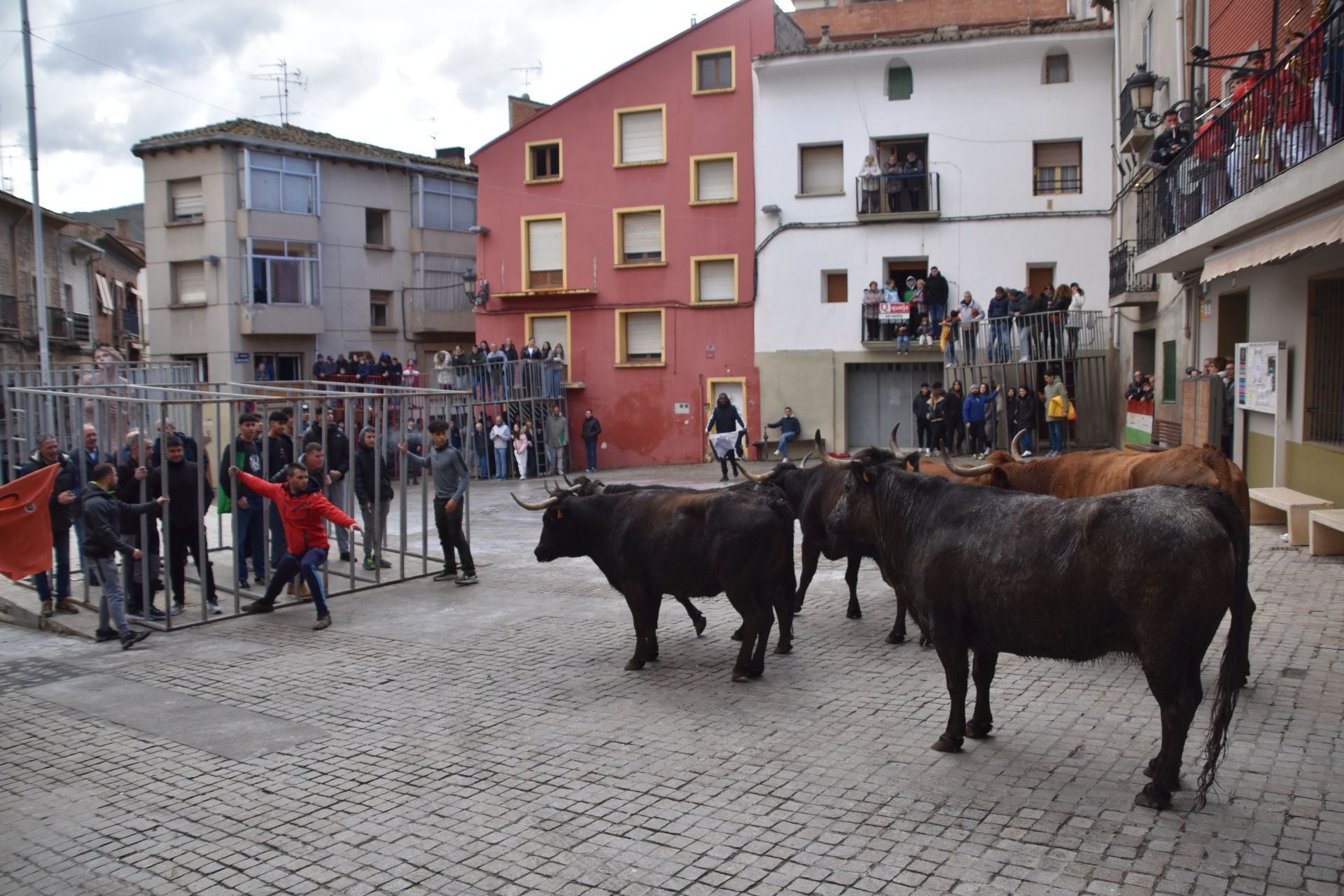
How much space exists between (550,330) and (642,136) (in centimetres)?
609

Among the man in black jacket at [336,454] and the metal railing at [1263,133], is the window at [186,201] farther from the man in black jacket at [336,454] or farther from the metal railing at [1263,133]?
the metal railing at [1263,133]

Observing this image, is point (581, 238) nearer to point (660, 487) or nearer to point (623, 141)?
point (623, 141)

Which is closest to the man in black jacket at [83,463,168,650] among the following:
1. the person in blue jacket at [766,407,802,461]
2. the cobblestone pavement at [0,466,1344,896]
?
the cobblestone pavement at [0,466,1344,896]

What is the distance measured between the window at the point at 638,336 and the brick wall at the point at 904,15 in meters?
12.6

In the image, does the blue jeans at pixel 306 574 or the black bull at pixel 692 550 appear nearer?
the black bull at pixel 692 550

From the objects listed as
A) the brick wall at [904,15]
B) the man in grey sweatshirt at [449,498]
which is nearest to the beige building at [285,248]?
the brick wall at [904,15]

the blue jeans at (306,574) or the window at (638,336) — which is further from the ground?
the window at (638,336)

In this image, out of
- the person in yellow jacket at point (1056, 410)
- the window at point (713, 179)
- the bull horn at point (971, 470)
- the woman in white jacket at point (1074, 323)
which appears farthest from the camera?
the window at point (713, 179)

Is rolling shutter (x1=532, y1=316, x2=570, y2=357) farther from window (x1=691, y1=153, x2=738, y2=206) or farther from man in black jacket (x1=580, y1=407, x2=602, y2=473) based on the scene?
window (x1=691, y1=153, x2=738, y2=206)

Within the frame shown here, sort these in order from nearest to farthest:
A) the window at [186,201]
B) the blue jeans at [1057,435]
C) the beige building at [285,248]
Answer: the blue jeans at [1057,435], the beige building at [285,248], the window at [186,201]

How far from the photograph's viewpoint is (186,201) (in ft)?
116

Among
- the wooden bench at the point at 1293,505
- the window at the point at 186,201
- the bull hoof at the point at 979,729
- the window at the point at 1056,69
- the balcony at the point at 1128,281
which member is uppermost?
the window at the point at 1056,69

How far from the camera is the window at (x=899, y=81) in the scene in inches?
1083

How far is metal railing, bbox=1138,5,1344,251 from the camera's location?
9648 millimetres
